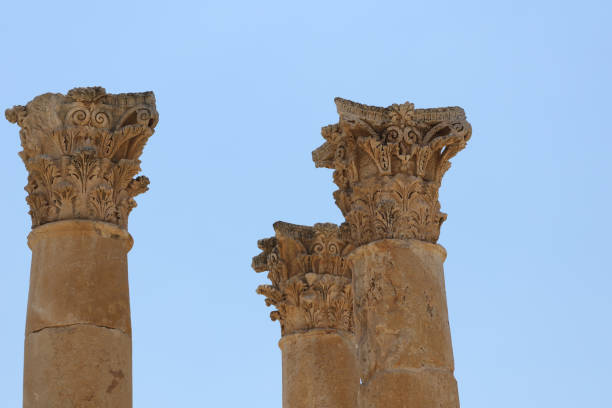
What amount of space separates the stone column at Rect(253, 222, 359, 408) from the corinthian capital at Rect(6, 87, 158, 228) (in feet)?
22.4

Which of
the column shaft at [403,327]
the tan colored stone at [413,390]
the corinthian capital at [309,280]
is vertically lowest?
the tan colored stone at [413,390]

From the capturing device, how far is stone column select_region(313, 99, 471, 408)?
19.6 m

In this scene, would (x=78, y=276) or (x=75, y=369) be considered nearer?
(x=75, y=369)

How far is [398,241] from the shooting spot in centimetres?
2072

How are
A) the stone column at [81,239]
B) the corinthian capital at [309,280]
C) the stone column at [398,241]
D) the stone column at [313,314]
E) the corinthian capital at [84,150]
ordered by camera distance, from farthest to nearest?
the corinthian capital at [309,280], the stone column at [313,314], the corinthian capital at [84,150], the stone column at [398,241], the stone column at [81,239]

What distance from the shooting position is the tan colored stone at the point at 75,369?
60.9 ft

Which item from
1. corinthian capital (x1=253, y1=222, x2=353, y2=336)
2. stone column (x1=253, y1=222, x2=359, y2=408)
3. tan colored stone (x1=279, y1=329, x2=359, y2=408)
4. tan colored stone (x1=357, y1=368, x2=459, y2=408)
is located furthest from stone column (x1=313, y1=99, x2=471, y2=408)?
tan colored stone (x1=279, y1=329, x2=359, y2=408)

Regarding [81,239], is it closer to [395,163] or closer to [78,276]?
[78,276]

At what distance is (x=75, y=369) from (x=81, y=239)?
2.41 meters

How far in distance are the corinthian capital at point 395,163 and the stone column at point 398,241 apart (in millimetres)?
19

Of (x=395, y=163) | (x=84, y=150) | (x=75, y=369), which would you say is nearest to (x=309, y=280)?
(x=395, y=163)

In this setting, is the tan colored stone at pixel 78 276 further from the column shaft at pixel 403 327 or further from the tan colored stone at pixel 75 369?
the column shaft at pixel 403 327

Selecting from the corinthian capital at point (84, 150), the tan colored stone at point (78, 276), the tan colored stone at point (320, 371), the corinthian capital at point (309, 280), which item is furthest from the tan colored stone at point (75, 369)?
the corinthian capital at point (309, 280)

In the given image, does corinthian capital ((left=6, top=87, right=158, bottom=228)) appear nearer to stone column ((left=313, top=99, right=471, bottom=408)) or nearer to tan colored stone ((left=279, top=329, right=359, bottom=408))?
stone column ((left=313, top=99, right=471, bottom=408))
